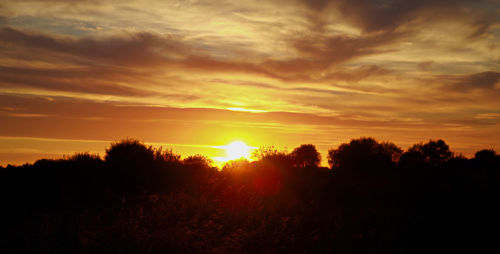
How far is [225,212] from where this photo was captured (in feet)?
46.0

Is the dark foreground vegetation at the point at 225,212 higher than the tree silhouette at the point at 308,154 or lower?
lower

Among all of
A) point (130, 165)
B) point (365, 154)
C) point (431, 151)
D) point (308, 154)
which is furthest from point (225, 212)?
point (308, 154)

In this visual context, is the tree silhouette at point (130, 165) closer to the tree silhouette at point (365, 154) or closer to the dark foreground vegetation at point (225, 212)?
the dark foreground vegetation at point (225, 212)

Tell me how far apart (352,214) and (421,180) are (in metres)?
8.50

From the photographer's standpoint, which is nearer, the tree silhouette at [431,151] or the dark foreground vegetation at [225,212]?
the dark foreground vegetation at [225,212]

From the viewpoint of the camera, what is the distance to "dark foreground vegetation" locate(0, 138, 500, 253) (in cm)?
1039

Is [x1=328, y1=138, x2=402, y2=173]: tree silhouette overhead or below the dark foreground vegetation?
overhead

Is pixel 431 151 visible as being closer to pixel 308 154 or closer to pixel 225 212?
pixel 308 154

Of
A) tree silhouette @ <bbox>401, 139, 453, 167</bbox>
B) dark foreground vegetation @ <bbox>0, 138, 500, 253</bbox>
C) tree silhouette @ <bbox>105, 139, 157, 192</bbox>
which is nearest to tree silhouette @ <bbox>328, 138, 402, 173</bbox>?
tree silhouette @ <bbox>401, 139, 453, 167</bbox>

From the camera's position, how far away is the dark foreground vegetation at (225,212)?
10.4m

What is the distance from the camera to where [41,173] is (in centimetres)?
2267

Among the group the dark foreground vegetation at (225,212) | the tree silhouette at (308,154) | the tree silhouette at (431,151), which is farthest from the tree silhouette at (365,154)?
the dark foreground vegetation at (225,212)

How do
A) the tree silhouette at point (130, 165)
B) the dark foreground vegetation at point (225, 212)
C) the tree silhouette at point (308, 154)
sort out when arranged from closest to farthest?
the dark foreground vegetation at point (225, 212), the tree silhouette at point (130, 165), the tree silhouette at point (308, 154)

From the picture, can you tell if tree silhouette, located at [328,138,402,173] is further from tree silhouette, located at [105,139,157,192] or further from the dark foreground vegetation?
tree silhouette, located at [105,139,157,192]
